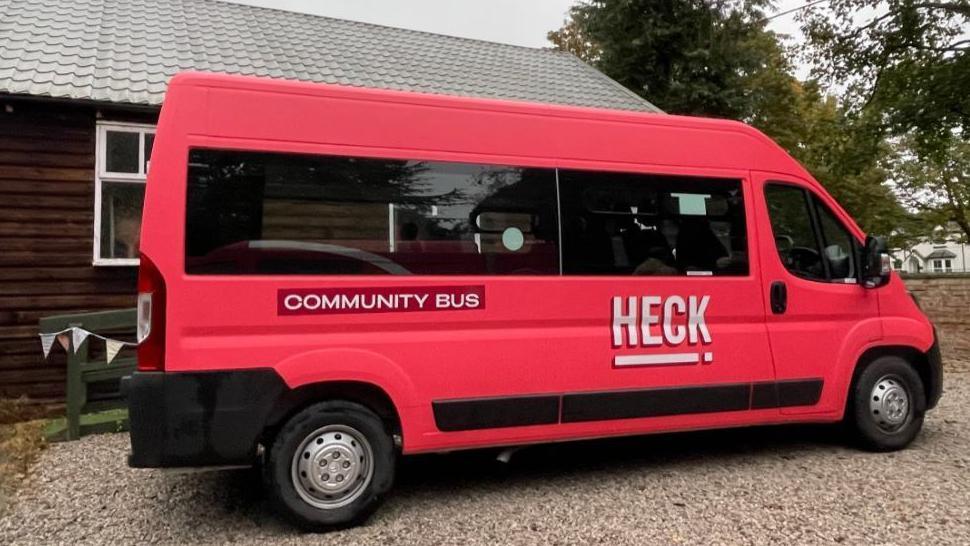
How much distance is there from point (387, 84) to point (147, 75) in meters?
3.14

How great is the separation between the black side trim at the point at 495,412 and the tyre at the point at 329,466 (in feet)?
1.19

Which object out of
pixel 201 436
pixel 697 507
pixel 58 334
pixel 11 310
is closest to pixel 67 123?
pixel 11 310

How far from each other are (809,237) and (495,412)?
2.69 meters

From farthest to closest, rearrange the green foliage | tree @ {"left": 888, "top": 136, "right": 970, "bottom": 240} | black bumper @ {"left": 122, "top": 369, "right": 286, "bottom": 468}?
1. tree @ {"left": 888, "top": 136, "right": 970, "bottom": 240}
2. the green foliage
3. black bumper @ {"left": 122, "top": 369, "right": 286, "bottom": 468}

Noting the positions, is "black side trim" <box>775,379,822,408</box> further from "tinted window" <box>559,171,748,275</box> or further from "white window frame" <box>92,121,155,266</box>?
"white window frame" <box>92,121,155,266</box>

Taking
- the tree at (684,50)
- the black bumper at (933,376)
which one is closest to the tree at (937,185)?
the tree at (684,50)

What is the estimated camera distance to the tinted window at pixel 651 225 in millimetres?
4285

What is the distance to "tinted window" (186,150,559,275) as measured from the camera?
359cm

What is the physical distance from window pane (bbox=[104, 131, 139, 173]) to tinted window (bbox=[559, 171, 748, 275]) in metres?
5.52

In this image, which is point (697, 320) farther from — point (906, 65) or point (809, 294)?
point (906, 65)

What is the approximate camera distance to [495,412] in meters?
4.04

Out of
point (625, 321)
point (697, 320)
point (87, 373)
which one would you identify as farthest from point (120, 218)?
point (697, 320)

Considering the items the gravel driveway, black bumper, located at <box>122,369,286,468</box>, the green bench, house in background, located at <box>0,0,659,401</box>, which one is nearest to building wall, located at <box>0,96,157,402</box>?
house in background, located at <box>0,0,659,401</box>

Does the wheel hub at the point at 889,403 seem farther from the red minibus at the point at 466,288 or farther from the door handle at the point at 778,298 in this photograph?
the door handle at the point at 778,298
